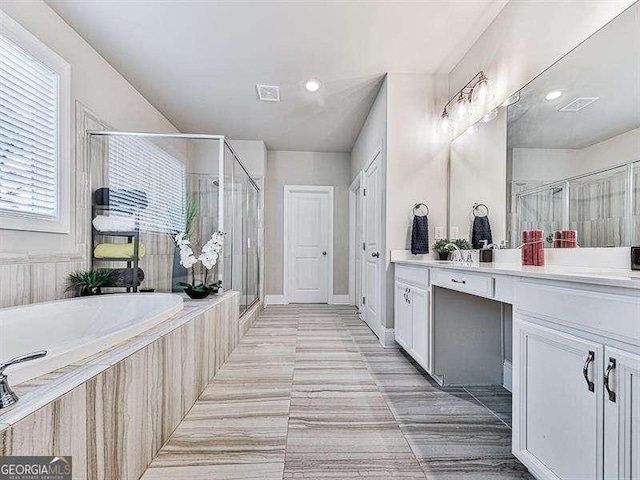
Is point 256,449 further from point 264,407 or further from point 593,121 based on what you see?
point 593,121

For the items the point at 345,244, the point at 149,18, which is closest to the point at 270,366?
the point at 149,18

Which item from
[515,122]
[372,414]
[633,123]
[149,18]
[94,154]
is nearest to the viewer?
[633,123]

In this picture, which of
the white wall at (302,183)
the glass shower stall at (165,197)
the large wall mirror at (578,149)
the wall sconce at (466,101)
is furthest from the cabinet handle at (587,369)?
the white wall at (302,183)

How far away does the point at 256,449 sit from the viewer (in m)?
1.44

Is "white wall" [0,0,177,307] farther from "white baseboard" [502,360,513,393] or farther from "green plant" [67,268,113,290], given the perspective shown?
"white baseboard" [502,360,513,393]

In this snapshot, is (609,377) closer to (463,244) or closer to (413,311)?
(413,311)

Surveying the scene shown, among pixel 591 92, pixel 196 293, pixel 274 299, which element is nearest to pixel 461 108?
pixel 591 92

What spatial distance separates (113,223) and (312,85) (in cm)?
218

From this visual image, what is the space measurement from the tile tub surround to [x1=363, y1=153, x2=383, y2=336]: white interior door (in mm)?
1893

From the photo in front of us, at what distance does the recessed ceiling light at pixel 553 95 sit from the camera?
1.71 meters

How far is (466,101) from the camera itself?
2625 mm

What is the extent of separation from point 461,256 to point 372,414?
129cm

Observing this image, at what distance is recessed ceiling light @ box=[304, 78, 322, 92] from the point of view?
3135 millimetres

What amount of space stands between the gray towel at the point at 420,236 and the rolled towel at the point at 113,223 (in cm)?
243
